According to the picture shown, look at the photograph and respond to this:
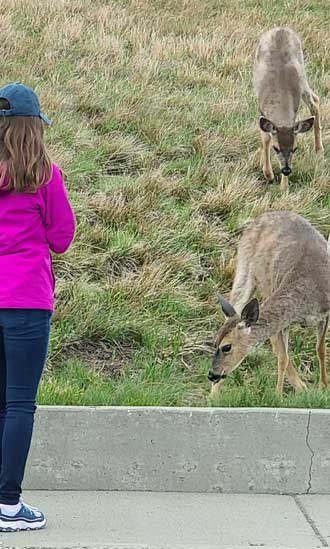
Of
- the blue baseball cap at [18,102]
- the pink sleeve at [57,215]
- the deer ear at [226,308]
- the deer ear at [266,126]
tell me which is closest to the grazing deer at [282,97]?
the deer ear at [266,126]

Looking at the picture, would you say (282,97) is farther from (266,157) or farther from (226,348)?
(226,348)

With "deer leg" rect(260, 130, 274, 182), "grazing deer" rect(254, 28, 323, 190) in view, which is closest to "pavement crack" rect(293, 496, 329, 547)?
"grazing deer" rect(254, 28, 323, 190)

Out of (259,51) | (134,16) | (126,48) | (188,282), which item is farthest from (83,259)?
(134,16)

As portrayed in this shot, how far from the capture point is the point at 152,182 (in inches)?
414

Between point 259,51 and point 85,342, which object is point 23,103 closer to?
point 85,342

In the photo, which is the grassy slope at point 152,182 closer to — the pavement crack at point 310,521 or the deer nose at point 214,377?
the deer nose at point 214,377

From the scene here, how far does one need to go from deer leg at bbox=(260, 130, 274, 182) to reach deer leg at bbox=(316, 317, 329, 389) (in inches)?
137

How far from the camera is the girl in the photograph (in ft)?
16.1

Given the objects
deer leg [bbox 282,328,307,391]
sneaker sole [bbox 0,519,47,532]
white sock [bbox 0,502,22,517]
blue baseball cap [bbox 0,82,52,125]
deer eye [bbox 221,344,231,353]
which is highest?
blue baseball cap [bbox 0,82,52,125]

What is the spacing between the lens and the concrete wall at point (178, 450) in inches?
239

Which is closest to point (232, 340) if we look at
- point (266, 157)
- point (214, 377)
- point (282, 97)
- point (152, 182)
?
point (214, 377)

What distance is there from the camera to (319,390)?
281 inches

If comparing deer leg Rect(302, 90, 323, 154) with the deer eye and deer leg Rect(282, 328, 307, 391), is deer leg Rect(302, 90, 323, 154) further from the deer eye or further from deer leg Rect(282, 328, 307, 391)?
the deer eye

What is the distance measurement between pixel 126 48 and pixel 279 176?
16.7 ft
